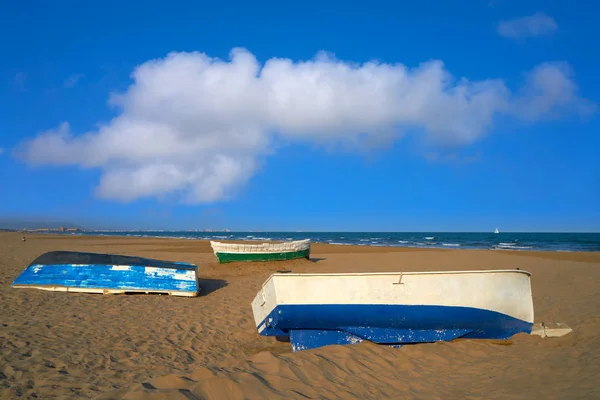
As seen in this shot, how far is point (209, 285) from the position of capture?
11898 mm

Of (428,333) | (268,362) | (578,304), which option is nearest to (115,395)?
(268,362)

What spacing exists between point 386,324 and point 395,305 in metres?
0.37

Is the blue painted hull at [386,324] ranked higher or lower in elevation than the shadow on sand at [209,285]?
higher

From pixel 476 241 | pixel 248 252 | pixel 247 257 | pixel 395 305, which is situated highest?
pixel 395 305

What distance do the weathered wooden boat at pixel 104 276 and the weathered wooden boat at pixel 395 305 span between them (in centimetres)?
549

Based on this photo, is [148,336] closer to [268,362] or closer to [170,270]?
[268,362]

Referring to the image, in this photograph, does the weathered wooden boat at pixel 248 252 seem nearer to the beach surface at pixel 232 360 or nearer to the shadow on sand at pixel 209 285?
the shadow on sand at pixel 209 285

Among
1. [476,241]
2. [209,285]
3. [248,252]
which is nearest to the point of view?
[209,285]

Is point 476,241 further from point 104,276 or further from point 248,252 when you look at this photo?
point 104,276

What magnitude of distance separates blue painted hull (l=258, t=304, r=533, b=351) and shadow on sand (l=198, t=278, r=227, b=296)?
18.6 feet

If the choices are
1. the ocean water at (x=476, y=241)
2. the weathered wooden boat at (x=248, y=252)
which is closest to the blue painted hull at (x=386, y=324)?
the weathered wooden boat at (x=248, y=252)

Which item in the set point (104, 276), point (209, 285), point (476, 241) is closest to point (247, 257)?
point (209, 285)

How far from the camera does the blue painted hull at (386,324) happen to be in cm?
553

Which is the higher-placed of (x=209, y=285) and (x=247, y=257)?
(x=247, y=257)
